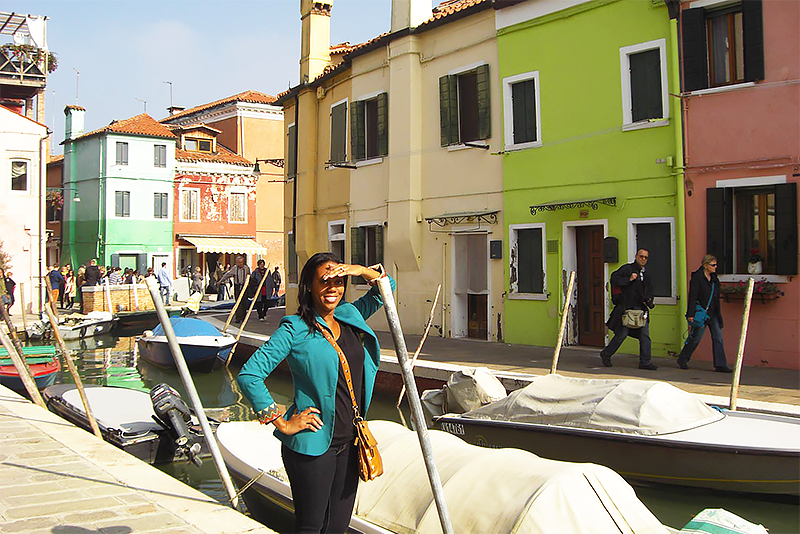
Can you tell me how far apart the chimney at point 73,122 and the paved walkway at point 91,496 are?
40.1 m

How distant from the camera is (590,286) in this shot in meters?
14.1

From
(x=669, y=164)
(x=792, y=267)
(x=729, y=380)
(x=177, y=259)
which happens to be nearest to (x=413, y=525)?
(x=729, y=380)

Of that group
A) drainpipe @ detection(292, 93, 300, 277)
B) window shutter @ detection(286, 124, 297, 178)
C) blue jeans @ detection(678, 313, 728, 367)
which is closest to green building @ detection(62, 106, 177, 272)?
window shutter @ detection(286, 124, 297, 178)

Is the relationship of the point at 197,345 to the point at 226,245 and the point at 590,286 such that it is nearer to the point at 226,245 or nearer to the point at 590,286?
the point at 590,286

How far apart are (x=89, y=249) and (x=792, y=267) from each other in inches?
1461

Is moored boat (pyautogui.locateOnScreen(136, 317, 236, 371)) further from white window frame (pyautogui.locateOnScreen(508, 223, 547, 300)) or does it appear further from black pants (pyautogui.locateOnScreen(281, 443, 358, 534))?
black pants (pyautogui.locateOnScreen(281, 443, 358, 534))

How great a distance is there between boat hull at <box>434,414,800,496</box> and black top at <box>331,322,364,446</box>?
439 cm

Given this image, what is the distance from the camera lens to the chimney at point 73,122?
4384 cm

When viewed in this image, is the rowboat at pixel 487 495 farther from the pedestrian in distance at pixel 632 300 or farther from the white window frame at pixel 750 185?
the white window frame at pixel 750 185

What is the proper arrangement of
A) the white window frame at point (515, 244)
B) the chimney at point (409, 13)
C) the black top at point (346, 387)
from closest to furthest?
the black top at point (346, 387) < the white window frame at point (515, 244) < the chimney at point (409, 13)

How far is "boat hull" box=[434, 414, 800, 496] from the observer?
6.86m

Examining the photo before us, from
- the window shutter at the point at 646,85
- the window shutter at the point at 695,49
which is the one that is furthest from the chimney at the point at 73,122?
the window shutter at the point at 695,49

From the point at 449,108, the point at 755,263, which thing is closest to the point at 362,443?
the point at 755,263

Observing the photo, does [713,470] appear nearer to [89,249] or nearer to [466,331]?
[466,331]
